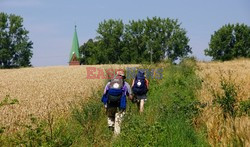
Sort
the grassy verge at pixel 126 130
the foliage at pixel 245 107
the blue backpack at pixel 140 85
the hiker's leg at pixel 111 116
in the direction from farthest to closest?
1. the blue backpack at pixel 140 85
2. the hiker's leg at pixel 111 116
3. the foliage at pixel 245 107
4. the grassy verge at pixel 126 130

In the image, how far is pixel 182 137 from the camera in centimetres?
785

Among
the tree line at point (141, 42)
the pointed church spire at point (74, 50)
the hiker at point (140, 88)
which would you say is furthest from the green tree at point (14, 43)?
the hiker at point (140, 88)

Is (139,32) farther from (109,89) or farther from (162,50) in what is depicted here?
(109,89)

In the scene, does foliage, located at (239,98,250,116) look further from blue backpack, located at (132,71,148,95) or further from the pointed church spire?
the pointed church spire

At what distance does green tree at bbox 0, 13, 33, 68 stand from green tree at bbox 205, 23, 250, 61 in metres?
40.0

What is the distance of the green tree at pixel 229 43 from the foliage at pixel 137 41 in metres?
6.45

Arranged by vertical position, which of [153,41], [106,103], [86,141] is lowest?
[86,141]

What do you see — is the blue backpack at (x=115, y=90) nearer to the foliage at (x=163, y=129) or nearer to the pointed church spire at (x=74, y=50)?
the foliage at (x=163, y=129)

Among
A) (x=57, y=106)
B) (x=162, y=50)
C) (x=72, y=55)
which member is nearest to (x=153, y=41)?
(x=162, y=50)

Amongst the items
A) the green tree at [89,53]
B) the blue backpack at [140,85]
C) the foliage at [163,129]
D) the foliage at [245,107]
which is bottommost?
the foliage at [163,129]

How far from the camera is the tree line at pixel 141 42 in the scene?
7369 centimetres

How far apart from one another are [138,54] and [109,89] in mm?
68175

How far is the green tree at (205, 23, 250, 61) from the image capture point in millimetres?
78438

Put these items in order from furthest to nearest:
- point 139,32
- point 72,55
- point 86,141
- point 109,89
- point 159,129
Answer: point 72,55 → point 139,32 → point 109,89 → point 86,141 → point 159,129
